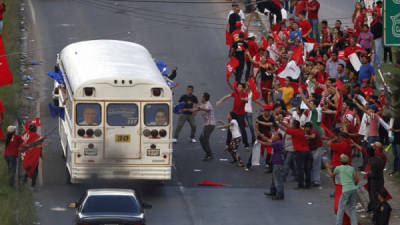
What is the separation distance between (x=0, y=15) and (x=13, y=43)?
4.21 ft

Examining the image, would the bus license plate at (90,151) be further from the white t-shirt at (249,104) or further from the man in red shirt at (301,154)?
the white t-shirt at (249,104)

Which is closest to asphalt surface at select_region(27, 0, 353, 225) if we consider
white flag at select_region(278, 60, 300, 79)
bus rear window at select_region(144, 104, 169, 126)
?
bus rear window at select_region(144, 104, 169, 126)

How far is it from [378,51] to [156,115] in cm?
1197

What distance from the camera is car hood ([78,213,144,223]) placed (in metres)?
17.9

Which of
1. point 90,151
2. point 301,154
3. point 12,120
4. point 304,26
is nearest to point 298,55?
point 304,26

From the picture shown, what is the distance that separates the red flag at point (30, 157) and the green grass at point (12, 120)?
480mm

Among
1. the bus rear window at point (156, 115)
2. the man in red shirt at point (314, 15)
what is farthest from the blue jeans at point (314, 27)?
the bus rear window at point (156, 115)

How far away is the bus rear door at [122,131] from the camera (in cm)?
2259

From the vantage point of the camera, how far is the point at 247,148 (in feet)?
89.9

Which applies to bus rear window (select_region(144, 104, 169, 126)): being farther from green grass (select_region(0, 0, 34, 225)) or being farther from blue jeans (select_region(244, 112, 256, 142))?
blue jeans (select_region(244, 112, 256, 142))

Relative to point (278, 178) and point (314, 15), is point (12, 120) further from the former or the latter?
point (314, 15)

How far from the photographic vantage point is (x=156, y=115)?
2292 cm

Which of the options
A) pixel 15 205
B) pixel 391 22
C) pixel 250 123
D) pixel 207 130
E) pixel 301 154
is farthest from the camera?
pixel 250 123

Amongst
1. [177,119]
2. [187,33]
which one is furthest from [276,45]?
[187,33]
